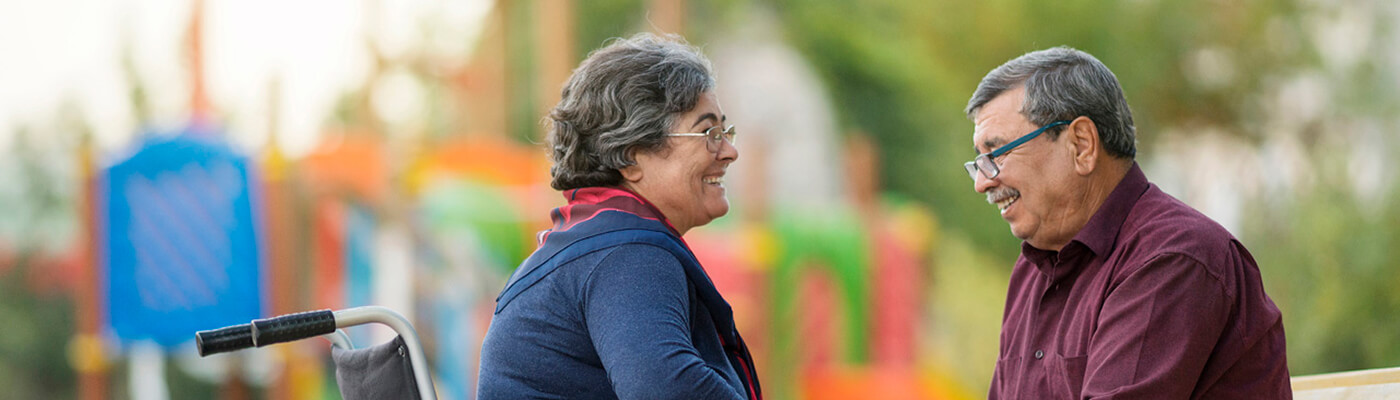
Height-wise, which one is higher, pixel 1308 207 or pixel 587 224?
pixel 587 224

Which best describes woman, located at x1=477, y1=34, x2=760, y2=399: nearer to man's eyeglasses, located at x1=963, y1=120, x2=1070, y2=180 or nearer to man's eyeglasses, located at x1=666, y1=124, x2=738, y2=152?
man's eyeglasses, located at x1=666, y1=124, x2=738, y2=152

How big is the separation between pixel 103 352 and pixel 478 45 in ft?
12.5

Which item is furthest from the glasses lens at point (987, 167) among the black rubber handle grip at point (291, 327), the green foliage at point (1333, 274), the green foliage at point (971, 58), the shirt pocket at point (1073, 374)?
the green foliage at point (971, 58)

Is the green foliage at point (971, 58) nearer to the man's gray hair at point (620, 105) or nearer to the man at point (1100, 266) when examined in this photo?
the man at point (1100, 266)

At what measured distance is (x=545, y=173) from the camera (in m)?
7.02

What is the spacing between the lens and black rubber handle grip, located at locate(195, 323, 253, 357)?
1479mm

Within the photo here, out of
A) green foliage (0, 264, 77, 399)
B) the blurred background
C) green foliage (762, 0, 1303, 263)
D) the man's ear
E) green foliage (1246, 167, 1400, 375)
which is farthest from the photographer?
green foliage (0, 264, 77, 399)

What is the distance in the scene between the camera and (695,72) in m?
1.61

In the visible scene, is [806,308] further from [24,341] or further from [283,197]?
[24,341]

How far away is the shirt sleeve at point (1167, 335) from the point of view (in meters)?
1.48

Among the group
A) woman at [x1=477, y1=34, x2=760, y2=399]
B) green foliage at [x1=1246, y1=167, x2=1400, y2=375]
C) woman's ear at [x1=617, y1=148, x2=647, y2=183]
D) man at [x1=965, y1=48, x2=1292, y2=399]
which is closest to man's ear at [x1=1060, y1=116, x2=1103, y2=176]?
man at [x1=965, y1=48, x2=1292, y2=399]

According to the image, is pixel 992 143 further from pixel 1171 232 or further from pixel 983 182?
pixel 1171 232

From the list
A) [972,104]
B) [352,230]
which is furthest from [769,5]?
[972,104]

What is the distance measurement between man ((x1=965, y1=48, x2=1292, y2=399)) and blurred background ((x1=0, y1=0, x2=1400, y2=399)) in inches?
175
